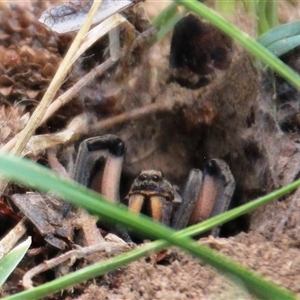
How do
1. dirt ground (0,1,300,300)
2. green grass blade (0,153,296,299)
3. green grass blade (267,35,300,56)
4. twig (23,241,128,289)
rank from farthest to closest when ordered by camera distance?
dirt ground (0,1,300,300)
green grass blade (267,35,300,56)
twig (23,241,128,289)
green grass blade (0,153,296,299)

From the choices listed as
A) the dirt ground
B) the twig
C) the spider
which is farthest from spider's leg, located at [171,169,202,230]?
the twig

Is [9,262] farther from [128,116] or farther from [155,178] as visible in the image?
[128,116]

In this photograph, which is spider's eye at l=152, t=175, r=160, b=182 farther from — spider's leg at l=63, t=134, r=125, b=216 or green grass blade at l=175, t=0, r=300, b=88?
green grass blade at l=175, t=0, r=300, b=88

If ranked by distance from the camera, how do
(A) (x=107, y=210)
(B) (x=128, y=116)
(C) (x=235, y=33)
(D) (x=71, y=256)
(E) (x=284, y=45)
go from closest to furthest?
(A) (x=107, y=210) → (C) (x=235, y=33) → (D) (x=71, y=256) → (E) (x=284, y=45) → (B) (x=128, y=116)

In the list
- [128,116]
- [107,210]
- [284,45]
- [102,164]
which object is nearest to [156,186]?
[102,164]

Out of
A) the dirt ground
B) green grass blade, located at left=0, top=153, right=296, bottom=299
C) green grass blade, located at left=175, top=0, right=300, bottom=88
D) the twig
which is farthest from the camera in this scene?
the dirt ground

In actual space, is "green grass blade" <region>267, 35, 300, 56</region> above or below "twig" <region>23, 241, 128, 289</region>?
above
